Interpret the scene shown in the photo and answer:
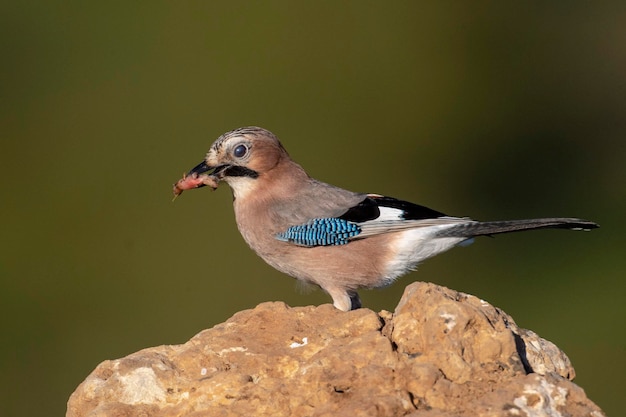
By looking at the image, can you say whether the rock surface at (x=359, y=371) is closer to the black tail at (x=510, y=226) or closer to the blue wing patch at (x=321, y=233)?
the black tail at (x=510, y=226)

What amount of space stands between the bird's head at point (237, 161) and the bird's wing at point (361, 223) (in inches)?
21.4

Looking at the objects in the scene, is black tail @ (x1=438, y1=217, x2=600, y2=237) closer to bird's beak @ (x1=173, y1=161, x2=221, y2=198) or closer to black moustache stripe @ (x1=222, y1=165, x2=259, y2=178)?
black moustache stripe @ (x1=222, y1=165, x2=259, y2=178)

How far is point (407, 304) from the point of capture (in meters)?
5.70

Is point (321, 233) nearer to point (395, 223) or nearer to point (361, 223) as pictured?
point (361, 223)

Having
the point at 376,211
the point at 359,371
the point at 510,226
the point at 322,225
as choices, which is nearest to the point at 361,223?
Result: the point at 376,211

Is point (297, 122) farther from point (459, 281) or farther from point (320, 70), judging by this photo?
point (459, 281)

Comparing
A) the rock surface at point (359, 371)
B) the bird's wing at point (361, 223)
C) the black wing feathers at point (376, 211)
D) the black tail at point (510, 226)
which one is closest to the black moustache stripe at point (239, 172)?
the bird's wing at point (361, 223)

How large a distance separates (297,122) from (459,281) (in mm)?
2724

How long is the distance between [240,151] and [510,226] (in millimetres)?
1962

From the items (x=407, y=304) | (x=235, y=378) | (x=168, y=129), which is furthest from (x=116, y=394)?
(x=168, y=129)

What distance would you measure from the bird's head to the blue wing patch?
537 mm

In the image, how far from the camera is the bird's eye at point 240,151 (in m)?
8.62

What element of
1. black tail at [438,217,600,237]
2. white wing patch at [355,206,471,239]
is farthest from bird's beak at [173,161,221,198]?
black tail at [438,217,600,237]

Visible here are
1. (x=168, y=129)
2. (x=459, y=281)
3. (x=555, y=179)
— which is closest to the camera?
(x=168, y=129)
